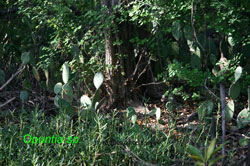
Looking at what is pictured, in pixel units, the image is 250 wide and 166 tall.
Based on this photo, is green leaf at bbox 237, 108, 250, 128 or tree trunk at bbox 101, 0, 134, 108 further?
tree trunk at bbox 101, 0, 134, 108

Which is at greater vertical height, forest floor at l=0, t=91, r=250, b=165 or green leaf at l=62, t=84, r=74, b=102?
green leaf at l=62, t=84, r=74, b=102

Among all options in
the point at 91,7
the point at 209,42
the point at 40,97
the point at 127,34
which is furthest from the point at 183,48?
the point at 40,97

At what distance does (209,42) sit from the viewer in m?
4.62

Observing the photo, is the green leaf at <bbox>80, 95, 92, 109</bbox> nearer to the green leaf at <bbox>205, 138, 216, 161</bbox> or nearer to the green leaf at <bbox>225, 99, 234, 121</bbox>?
the green leaf at <bbox>225, 99, 234, 121</bbox>

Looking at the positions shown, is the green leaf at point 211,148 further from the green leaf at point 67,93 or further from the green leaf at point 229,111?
the green leaf at point 67,93

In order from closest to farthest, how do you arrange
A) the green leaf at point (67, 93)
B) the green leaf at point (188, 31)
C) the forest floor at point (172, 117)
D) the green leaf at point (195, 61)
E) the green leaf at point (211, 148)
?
the green leaf at point (211, 148)
the forest floor at point (172, 117)
the green leaf at point (67, 93)
the green leaf at point (188, 31)
the green leaf at point (195, 61)

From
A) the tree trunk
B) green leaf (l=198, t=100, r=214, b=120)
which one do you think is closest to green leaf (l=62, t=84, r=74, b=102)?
the tree trunk

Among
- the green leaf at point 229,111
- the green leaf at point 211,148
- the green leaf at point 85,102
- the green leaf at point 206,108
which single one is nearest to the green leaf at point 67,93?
the green leaf at point 85,102

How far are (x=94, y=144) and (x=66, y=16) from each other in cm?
194

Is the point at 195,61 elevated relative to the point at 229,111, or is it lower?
elevated

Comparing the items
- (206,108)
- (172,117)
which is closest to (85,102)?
(172,117)

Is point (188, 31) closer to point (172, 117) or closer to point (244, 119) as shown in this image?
point (172, 117)

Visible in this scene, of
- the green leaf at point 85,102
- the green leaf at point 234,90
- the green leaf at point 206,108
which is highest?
the green leaf at point 234,90

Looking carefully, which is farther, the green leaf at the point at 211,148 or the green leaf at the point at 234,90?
the green leaf at the point at 234,90
